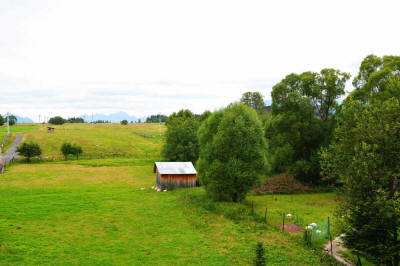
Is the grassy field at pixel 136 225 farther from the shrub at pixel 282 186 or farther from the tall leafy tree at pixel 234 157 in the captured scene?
the tall leafy tree at pixel 234 157

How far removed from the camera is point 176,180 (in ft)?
143

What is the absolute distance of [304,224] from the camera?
26.5m

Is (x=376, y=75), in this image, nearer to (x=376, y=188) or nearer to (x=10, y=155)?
(x=376, y=188)

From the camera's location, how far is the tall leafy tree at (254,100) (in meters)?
87.4

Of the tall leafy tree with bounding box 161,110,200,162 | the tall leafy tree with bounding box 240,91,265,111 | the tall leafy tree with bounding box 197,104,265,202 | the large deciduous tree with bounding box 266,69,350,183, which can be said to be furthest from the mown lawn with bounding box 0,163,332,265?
the tall leafy tree with bounding box 240,91,265,111

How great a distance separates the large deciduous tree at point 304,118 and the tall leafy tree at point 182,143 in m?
23.0

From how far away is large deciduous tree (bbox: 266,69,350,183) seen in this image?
42.2m

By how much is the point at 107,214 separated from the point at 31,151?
1928 inches

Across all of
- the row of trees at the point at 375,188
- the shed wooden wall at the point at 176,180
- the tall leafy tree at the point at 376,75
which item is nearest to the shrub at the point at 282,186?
A: the shed wooden wall at the point at 176,180

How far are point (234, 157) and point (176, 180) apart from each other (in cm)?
1372

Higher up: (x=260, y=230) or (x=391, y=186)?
(x=391, y=186)

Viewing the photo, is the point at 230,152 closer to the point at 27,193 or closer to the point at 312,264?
the point at 312,264

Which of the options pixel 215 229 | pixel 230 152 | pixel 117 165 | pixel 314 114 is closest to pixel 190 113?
pixel 117 165

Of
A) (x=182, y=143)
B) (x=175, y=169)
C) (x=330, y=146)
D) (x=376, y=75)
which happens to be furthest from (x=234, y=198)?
(x=182, y=143)
